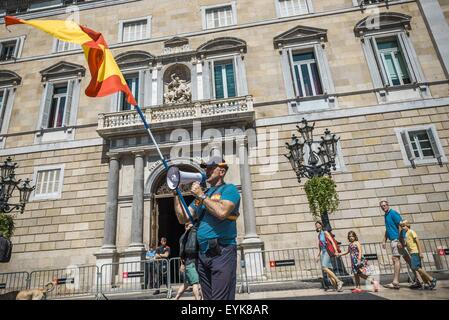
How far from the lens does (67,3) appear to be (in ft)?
62.3

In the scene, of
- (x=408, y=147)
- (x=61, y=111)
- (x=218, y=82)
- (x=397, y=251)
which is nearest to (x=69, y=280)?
(x=61, y=111)

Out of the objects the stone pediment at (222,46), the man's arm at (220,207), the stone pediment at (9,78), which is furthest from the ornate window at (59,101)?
the man's arm at (220,207)

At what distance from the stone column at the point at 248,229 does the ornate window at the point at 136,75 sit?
20.6 feet

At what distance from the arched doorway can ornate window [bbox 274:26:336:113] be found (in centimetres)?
639

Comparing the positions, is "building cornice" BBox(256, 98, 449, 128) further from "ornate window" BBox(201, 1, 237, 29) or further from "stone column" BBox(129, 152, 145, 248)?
"ornate window" BBox(201, 1, 237, 29)

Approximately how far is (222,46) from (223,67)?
3.72 ft

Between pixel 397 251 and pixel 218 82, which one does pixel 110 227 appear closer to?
pixel 218 82

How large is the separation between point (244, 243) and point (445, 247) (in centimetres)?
768

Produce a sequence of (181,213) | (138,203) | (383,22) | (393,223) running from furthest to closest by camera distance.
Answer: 1. (383,22)
2. (138,203)
3. (393,223)
4. (181,213)

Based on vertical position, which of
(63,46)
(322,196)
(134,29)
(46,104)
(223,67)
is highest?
(134,29)

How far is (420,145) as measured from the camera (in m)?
13.0

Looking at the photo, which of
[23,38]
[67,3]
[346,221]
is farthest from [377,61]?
[23,38]

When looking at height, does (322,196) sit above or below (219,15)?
below

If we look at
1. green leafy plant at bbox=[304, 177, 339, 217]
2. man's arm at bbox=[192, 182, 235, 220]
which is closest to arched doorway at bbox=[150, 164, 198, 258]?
green leafy plant at bbox=[304, 177, 339, 217]
